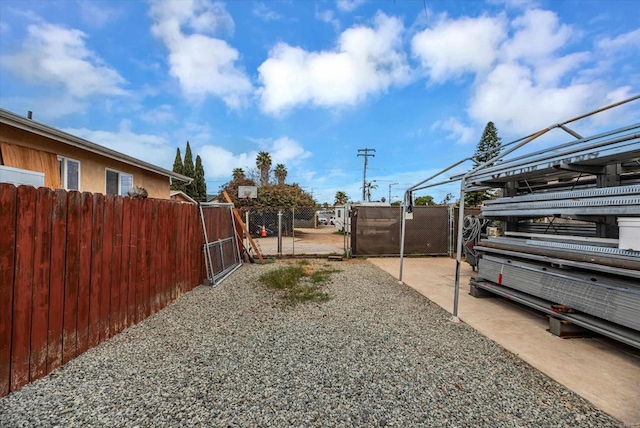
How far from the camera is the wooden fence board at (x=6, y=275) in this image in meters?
2.36

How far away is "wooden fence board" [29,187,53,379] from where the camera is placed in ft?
8.64

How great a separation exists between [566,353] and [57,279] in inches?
220

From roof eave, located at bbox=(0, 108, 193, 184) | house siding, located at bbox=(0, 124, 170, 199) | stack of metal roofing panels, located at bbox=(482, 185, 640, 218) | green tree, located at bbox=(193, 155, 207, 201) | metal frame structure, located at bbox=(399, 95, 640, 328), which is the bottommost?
stack of metal roofing panels, located at bbox=(482, 185, 640, 218)

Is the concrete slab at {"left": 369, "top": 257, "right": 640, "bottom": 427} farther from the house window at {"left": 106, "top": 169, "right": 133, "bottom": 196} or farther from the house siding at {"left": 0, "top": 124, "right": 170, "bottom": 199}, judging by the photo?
the house window at {"left": 106, "top": 169, "right": 133, "bottom": 196}

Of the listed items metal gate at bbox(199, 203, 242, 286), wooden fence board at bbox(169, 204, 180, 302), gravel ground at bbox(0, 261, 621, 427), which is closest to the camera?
gravel ground at bbox(0, 261, 621, 427)

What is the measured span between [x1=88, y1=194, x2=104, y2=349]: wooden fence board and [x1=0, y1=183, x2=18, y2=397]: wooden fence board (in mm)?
903

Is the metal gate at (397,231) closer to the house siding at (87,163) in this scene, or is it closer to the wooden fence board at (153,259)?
the wooden fence board at (153,259)

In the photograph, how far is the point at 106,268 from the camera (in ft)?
11.8

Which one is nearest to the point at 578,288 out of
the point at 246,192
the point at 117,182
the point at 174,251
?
the point at 174,251

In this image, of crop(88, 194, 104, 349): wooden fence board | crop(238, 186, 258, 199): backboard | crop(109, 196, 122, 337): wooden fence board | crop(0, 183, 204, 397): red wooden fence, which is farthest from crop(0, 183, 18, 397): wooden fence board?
crop(238, 186, 258, 199): backboard

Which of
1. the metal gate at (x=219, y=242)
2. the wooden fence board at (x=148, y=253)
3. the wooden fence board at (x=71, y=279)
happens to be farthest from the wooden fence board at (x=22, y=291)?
the metal gate at (x=219, y=242)

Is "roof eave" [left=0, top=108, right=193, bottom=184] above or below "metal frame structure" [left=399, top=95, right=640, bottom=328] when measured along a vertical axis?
above

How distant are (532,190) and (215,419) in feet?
22.3

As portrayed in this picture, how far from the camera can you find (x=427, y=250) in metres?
12.0
